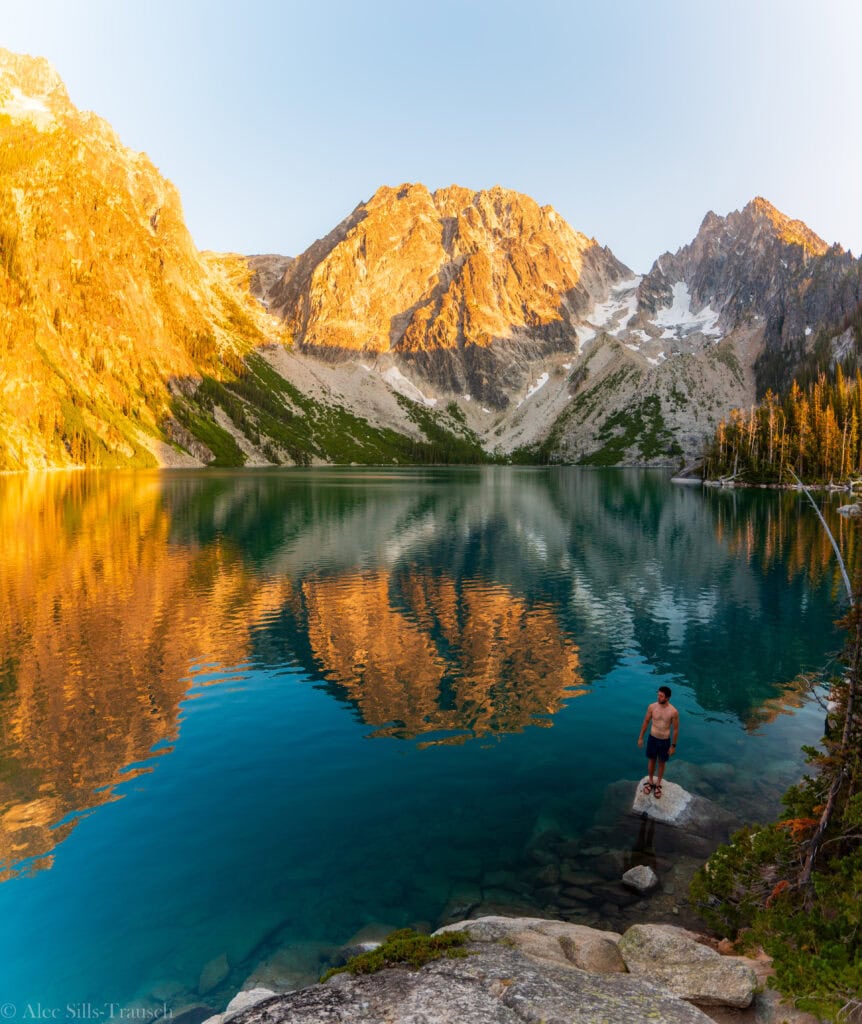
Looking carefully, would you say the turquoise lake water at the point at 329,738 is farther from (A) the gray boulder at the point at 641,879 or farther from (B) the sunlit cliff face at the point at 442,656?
(A) the gray boulder at the point at 641,879

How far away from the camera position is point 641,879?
656 inches

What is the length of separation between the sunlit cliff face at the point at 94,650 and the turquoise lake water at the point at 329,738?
0.57 ft

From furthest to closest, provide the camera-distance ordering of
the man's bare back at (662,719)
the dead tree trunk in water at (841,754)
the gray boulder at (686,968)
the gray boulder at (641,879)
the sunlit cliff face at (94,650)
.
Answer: the sunlit cliff face at (94,650) < the man's bare back at (662,719) < the gray boulder at (641,879) < the dead tree trunk in water at (841,754) < the gray boulder at (686,968)

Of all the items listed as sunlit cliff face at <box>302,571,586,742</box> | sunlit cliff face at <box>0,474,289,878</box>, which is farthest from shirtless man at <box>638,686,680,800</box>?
sunlit cliff face at <box>0,474,289,878</box>

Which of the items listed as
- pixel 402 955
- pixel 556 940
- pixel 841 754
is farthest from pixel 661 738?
pixel 402 955

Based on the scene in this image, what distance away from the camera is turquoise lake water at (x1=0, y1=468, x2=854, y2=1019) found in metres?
15.6

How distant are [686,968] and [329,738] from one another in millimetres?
17966

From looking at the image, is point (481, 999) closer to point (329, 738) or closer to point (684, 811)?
point (684, 811)

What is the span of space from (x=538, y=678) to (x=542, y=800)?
469 inches

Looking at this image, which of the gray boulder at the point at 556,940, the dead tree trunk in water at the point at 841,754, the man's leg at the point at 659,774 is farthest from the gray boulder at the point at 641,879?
the dead tree trunk in water at the point at 841,754

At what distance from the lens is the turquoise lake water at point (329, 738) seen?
1555cm

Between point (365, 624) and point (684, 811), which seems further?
point (365, 624)

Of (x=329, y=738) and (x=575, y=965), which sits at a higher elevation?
(x=575, y=965)

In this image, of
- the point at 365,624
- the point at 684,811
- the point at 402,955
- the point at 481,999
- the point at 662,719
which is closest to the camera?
the point at 481,999
